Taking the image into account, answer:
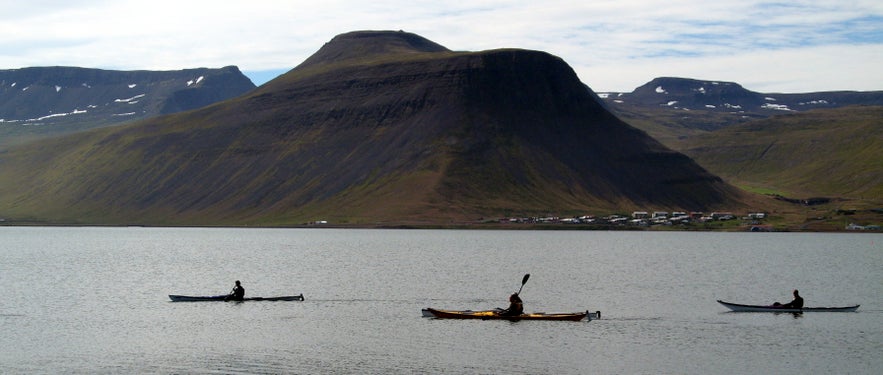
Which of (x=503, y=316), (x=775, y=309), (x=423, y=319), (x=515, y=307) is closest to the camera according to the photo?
(x=515, y=307)

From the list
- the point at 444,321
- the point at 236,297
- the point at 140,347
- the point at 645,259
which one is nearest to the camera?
the point at 140,347

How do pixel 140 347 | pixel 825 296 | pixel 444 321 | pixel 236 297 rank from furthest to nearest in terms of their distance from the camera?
pixel 825 296 < pixel 236 297 < pixel 444 321 < pixel 140 347

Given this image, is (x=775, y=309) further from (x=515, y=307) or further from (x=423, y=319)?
(x=423, y=319)

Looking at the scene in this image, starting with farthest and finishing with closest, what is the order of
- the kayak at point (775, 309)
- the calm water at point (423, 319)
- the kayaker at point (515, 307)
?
the kayak at point (775, 309), the kayaker at point (515, 307), the calm water at point (423, 319)

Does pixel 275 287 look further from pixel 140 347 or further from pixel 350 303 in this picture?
pixel 140 347

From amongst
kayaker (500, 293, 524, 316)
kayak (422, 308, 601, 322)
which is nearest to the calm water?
kayak (422, 308, 601, 322)

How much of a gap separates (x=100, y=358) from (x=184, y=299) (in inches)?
1187

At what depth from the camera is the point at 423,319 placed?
82.9 meters

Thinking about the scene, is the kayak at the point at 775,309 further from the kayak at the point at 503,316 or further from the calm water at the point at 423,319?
the kayak at the point at 503,316

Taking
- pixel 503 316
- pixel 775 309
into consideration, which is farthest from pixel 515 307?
pixel 775 309

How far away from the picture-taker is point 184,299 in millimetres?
94500

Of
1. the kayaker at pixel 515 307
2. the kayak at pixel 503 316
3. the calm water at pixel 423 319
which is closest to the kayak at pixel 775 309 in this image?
the calm water at pixel 423 319

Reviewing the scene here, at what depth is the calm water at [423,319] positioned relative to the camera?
64.2 metres

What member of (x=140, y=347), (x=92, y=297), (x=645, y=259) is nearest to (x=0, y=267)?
(x=92, y=297)
